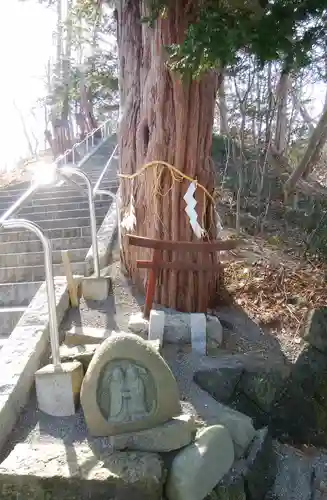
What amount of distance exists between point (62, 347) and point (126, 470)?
1.22 meters

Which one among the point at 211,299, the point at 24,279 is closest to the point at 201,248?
the point at 211,299

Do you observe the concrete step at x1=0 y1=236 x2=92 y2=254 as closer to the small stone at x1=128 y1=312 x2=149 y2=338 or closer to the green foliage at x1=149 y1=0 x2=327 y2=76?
the small stone at x1=128 y1=312 x2=149 y2=338

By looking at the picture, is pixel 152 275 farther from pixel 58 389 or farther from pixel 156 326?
pixel 58 389

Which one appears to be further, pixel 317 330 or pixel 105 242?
pixel 105 242

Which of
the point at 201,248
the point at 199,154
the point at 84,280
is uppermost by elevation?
the point at 199,154

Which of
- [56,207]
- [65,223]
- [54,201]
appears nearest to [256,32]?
[65,223]

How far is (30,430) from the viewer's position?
9.35 ft

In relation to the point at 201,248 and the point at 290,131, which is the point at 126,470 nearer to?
the point at 201,248

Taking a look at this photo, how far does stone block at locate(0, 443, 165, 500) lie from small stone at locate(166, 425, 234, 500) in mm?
95

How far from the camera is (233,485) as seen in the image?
107 inches

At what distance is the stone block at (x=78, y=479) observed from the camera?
7.84ft

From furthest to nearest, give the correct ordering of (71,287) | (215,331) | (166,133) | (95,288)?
(95,288)
(71,287)
(166,133)
(215,331)

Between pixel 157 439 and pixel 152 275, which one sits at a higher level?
pixel 152 275

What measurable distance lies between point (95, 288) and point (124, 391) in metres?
1.78
